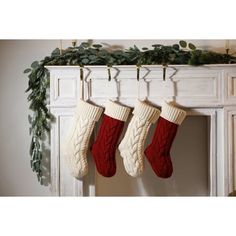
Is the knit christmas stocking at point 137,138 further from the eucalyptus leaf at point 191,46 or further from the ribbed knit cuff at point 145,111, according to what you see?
the eucalyptus leaf at point 191,46

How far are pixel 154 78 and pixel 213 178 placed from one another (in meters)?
0.44

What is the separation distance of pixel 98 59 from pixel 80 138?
303 millimetres

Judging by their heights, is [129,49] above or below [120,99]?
above

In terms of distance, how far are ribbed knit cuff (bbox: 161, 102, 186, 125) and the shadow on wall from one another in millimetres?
42

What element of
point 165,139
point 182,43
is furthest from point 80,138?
point 182,43

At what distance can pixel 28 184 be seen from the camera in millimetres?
1551

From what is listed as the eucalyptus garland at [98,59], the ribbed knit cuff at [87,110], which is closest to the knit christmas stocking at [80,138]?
the ribbed knit cuff at [87,110]

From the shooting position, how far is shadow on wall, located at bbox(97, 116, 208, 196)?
1549 millimetres

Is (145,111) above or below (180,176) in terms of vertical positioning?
above

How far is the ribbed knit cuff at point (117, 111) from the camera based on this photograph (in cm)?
152

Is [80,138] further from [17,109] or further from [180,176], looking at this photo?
[180,176]

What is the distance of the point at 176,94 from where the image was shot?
1.54 metres
